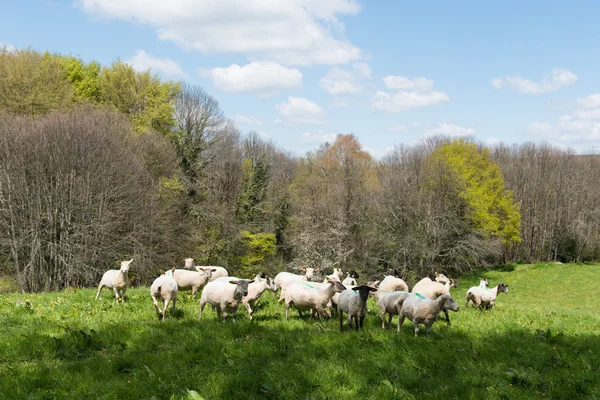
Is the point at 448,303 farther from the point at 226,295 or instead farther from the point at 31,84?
the point at 31,84

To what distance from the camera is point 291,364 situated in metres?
8.53

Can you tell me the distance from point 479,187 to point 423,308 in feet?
121

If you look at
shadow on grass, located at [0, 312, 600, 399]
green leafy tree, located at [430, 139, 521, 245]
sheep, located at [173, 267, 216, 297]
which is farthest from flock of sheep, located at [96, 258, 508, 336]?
green leafy tree, located at [430, 139, 521, 245]

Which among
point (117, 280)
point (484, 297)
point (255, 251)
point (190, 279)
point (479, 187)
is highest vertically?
point (479, 187)

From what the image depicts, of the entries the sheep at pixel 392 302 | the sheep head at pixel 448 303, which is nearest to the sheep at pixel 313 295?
the sheep at pixel 392 302

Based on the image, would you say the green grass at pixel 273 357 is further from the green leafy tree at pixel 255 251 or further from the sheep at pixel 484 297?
the green leafy tree at pixel 255 251

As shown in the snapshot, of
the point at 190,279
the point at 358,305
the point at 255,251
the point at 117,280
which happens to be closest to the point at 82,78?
the point at 255,251

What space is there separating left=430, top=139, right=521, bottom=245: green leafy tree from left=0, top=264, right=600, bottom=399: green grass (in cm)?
3208

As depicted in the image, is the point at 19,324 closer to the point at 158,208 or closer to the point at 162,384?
the point at 162,384

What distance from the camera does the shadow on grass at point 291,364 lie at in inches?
293

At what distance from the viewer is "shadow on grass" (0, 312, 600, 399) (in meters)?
7.43

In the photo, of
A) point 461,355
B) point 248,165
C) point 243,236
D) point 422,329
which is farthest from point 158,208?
A: point 461,355

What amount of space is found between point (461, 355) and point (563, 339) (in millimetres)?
3756

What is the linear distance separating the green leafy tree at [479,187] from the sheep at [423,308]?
34.9m
